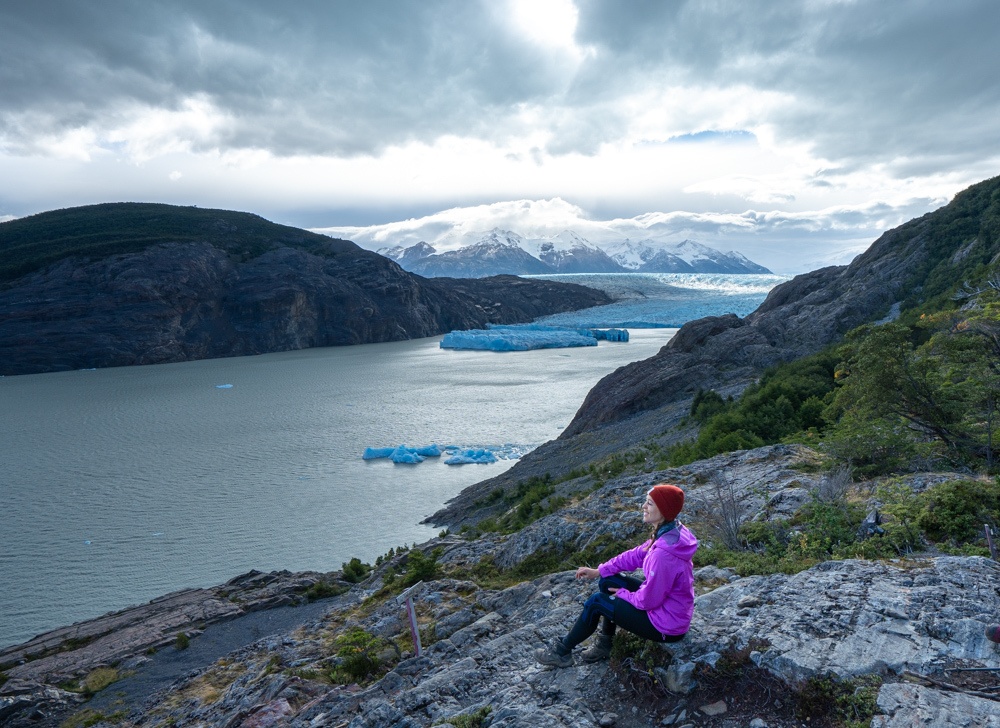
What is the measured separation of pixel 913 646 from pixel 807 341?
810 inches

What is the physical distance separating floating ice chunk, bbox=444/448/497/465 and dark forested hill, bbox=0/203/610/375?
43911 millimetres

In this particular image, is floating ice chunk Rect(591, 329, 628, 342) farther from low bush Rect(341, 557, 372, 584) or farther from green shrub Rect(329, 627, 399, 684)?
green shrub Rect(329, 627, 399, 684)

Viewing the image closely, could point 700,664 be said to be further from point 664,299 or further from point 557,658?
point 664,299

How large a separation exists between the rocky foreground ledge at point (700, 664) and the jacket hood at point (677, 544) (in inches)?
26.8

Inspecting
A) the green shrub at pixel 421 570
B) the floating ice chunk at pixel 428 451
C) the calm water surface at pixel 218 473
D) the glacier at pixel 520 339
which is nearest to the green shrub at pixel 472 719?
the green shrub at pixel 421 570

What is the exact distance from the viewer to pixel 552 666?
4.54 m

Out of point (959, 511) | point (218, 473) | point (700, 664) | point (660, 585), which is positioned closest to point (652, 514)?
point (660, 585)

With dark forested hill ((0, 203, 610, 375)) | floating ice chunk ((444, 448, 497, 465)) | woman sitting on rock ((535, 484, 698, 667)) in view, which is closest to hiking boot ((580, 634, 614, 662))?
woman sitting on rock ((535, 484, 698, 667))

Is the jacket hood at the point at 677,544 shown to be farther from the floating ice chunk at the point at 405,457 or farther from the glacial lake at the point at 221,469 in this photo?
the floating ice chunk at the point at 405,457

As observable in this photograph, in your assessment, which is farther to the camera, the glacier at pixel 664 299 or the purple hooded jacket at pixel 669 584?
the glacier at pixel 664 299

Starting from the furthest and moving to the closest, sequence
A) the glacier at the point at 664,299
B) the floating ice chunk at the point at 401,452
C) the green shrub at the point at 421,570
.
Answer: the glacier at the point at 664,299
the floating ice chunk at the point at 401,452
the green shrub at the point at 421,570

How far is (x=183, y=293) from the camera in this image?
2346 inches

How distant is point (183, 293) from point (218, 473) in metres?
45.4

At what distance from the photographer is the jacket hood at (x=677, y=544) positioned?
399cm
